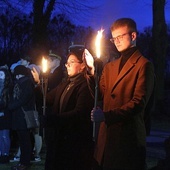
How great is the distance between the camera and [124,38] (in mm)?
3475

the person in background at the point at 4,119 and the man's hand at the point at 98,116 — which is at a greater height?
the man's hand at the point at 98,116

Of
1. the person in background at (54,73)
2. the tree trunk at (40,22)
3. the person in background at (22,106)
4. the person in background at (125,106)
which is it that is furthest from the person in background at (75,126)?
the tree trunk at (40,22)

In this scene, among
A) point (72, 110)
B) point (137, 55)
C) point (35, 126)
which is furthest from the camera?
point (35, 126)

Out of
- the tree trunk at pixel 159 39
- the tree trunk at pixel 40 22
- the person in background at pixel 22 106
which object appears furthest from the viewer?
the tree trunk at pixel 40 22

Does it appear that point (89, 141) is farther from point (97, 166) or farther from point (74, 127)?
point (97, 166)

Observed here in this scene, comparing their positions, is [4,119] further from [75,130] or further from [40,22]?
[40,22]

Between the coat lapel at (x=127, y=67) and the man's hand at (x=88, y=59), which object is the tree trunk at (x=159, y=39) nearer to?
the man's hand at (x=88, y=59)

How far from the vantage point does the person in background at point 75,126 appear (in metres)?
4.32

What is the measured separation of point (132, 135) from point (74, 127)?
108 cm

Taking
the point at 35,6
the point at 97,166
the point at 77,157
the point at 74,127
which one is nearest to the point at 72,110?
the point at 74,127

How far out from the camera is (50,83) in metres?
6.81

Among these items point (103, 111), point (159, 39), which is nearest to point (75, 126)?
point (103, 111)

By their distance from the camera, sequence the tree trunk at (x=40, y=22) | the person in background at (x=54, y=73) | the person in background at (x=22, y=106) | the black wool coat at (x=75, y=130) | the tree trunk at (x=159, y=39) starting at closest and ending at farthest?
the black wool coat at (x=75, y=130) < the person in background at (x=54, y=73) < the person in background at (x=22, y=106) < the tree trunk at (x=159, y=39) < the tree trunk at (x=40, y=22)

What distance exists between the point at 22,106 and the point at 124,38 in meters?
4.60
